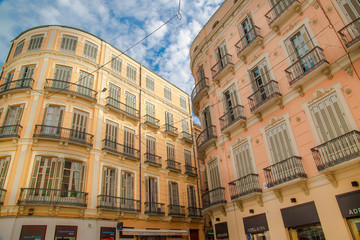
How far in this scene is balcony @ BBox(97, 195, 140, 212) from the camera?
1650 centimetres

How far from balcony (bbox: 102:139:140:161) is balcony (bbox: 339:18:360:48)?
51.2 ft

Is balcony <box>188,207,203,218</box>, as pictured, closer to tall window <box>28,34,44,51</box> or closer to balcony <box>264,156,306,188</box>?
balcony <box>264,156,306,188</box>

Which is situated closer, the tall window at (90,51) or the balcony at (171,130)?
the tall window at (90,51)

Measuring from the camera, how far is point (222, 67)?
624 inches

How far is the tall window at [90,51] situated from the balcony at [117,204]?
451 inches

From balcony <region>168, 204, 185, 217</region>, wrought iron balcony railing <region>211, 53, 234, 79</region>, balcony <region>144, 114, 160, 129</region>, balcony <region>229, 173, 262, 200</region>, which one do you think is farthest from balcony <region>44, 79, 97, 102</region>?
balcony <region>229, 173, 262, 200</region>

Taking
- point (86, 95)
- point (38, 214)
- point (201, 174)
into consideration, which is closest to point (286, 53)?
point (86, 95)

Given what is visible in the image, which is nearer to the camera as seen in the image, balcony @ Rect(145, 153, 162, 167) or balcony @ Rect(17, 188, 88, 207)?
balcony @ Rect(17, 188, 88, 207)

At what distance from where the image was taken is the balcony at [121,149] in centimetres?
1859

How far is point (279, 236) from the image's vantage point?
413 inches

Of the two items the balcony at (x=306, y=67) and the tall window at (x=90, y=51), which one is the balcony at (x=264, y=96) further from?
the tall window at (x=90, y=51)

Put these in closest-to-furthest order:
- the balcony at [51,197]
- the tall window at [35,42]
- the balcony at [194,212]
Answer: the balcony at [51,197]
the tall window at [35,42]
the balcony at [194,212]

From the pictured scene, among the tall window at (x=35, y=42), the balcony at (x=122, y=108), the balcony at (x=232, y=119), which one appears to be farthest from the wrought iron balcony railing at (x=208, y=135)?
the tall window at (x=35, y=42)

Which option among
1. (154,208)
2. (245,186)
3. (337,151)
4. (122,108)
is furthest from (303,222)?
(122,108)
